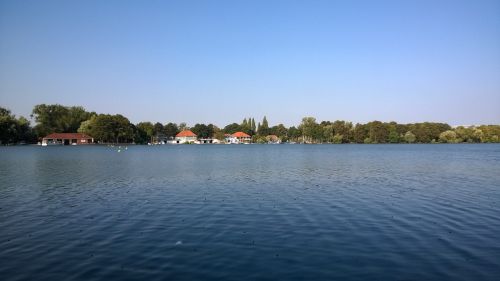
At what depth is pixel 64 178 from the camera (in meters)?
37.2

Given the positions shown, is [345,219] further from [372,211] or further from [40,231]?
[40,231]

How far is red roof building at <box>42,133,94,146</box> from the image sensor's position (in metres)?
173

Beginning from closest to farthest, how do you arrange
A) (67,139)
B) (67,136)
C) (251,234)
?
(251,234) < (67,136) < (67,139)

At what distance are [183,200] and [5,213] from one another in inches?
368

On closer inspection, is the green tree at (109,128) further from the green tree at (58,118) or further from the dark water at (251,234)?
the dark water at (251,234)

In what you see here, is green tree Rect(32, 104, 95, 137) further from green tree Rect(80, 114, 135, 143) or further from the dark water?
the dark water

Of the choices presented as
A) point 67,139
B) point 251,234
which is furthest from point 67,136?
point 251,234

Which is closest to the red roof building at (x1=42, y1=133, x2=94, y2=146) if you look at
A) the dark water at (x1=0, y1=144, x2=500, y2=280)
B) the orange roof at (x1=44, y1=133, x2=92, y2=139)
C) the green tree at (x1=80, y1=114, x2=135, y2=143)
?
the orange roof at (x1=44, y1=133, x2=92, y2=139)

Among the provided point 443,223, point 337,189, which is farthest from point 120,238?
point 337,189

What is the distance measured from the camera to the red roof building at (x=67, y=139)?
17325 centimetres

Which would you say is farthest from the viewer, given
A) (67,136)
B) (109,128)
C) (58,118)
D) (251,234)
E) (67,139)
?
(58,118)

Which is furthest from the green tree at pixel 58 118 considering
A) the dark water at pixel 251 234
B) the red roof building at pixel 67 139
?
the dark water at pixel 251 234

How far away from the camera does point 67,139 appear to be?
6924 inches

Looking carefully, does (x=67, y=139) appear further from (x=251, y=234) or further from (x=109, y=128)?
(x=251, y=234)
